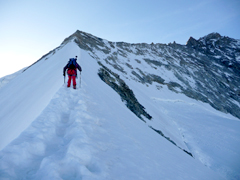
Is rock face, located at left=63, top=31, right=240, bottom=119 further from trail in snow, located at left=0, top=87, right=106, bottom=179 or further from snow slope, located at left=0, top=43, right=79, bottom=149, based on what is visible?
trail in snow, located at left=0, top=87, right=106, bottom=179

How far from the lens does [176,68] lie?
52.6m

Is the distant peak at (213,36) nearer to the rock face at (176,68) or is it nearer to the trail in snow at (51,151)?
the rock face at (176,68)

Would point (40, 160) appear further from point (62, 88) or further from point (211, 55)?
point (211, 55)

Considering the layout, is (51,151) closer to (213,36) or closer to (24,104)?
(24,104)

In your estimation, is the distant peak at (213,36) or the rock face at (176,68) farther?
the distant peak at (213,36)

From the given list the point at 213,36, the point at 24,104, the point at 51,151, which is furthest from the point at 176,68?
the point at 213,36

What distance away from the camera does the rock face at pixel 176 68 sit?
116ft

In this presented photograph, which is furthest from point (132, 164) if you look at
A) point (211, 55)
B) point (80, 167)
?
point (211, 55)

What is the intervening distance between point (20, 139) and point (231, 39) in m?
131

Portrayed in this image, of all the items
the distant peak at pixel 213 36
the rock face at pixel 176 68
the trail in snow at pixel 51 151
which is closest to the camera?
the trail in snow at pixel 51 151

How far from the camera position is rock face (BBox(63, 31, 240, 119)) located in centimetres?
3525

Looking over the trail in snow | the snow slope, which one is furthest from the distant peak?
the trail in snow

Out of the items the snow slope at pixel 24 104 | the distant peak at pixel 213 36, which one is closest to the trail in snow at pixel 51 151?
the snow slope at pixel 24 104

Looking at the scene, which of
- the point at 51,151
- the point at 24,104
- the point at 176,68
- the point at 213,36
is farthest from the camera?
the point at 213,36
